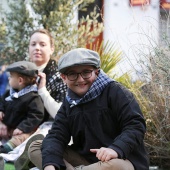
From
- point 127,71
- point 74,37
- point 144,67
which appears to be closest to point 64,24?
point 74,37

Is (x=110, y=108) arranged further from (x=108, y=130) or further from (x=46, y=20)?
(x=46, y=20)

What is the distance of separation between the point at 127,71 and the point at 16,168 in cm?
146

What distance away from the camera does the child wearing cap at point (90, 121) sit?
3.43m

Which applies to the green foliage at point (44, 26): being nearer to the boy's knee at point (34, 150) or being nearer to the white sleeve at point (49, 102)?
the white sleeve at point (49, 102)

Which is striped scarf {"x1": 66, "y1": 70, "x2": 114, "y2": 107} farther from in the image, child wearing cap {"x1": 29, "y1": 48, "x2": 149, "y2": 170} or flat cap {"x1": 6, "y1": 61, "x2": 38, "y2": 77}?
flat cap {"x1": 6, "y1": 61, "x2": 38, "y2": 77}

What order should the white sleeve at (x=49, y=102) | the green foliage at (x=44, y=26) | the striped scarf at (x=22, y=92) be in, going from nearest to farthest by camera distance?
the white sleeve at (x=49, y=102), the striped scarf at (x=22, y=92), the green foliage at (x=44, y=26)

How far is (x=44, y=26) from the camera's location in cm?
663

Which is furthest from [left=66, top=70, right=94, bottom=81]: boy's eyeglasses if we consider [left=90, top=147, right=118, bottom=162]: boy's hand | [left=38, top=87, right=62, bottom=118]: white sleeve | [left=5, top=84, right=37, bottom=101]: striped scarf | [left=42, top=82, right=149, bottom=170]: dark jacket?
A: [left=5, top=84, right=37, bottom=101]: striped scarf

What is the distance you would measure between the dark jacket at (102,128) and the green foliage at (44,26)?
283 cm

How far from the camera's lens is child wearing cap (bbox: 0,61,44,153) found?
195 inches

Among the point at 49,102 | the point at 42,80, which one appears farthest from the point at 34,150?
the point at 42,80

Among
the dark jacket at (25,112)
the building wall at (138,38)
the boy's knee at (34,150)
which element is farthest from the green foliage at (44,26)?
the boy's knee at (34,150)

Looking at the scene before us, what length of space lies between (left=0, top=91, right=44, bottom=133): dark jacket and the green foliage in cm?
146

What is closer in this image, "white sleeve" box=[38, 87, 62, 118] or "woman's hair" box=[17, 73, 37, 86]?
"white sleeve" box=[38, 87, 62, 118]
